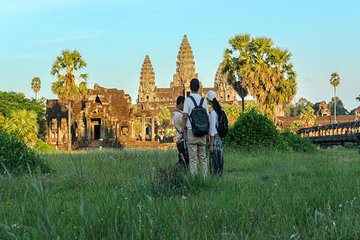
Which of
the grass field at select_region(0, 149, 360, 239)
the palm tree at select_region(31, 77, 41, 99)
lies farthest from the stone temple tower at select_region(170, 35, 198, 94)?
the grass field at select_region(0, 149, 360, 239)

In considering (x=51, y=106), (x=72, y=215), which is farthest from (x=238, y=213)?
(x=51, y=106)

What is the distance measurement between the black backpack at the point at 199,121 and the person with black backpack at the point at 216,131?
42cm

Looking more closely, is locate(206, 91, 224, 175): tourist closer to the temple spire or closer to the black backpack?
the black backpack

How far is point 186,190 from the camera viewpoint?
18.2ft

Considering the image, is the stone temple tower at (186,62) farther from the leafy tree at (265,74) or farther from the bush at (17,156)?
the bush at (17,156)

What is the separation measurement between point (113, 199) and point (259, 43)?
127ft

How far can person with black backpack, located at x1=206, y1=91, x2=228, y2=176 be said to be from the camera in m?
8.40

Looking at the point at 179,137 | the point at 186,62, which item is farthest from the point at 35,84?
the point at 179,137

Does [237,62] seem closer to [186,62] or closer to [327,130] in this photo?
[327,130]

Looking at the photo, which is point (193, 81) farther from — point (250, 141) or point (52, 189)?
point (250, 141)

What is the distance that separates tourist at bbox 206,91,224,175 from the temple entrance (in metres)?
46.7

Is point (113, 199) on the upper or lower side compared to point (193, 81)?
lower

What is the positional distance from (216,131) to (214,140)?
239 millimetres

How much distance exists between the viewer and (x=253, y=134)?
17484 mm
